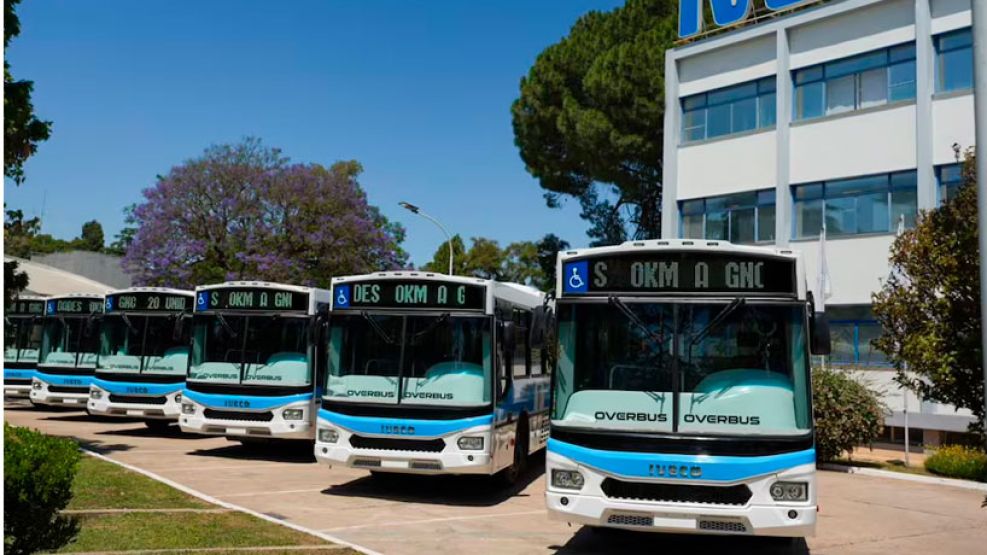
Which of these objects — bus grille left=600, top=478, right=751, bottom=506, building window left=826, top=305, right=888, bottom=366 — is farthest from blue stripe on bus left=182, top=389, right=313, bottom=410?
building window left=826, top=305, right=888, bottom=366

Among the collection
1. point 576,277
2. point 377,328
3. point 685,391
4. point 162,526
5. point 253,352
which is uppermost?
point 576,277

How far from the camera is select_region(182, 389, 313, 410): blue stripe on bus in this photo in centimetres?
1510

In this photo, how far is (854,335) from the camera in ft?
80.0

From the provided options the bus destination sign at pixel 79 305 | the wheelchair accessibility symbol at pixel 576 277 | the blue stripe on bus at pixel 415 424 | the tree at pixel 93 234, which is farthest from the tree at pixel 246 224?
the tree at pixel 93 234

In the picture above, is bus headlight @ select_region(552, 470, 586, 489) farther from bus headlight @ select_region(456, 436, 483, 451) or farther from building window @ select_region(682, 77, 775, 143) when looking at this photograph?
building window @ select_region(682, 77, 775, 143)

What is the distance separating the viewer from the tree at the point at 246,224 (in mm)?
36312

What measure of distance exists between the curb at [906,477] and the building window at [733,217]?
10608mm

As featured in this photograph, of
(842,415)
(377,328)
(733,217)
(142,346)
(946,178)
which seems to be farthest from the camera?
(733,217)

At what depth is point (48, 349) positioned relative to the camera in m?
22.2

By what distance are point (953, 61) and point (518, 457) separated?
1637 centimetres

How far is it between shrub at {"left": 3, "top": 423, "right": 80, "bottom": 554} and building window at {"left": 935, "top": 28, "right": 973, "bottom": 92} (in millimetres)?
22165

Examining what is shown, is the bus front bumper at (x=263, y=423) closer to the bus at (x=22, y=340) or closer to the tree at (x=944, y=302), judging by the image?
the tree at (x=944, y=302)

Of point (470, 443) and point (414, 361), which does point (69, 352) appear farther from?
point (470, 443)

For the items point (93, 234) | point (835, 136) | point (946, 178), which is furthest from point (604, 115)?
point (93, 234)
